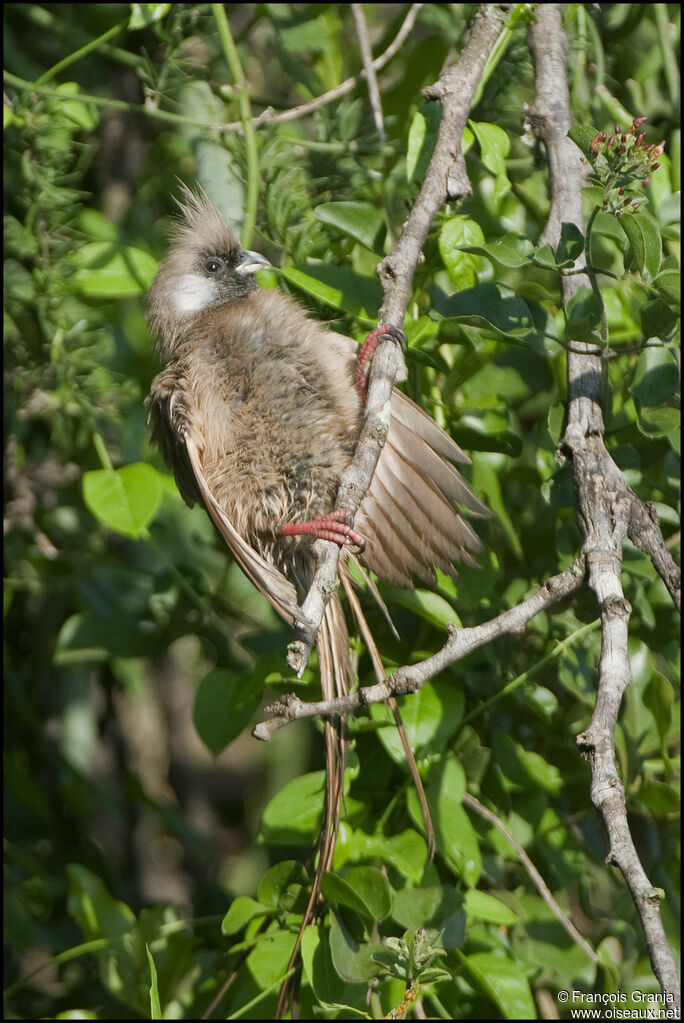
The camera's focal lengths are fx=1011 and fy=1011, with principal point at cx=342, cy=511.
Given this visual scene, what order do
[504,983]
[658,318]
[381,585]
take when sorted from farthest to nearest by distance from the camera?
[381,585], [504,983], [658,318]

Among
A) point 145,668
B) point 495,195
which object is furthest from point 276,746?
point 495,195

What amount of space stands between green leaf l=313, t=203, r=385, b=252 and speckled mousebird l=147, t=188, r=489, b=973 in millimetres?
282

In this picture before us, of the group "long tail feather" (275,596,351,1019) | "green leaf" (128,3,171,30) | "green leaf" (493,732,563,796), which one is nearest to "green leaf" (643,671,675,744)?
"green leaf" (493,732,563,796)

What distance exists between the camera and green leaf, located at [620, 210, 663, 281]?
58.6 inches

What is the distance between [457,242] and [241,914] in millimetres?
1281

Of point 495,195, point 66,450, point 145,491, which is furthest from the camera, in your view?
point 66,450

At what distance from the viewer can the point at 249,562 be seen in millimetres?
1957

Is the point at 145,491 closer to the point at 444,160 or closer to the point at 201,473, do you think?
the point at 201,473

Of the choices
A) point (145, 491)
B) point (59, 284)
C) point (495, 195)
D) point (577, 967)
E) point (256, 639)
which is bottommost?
point (577, 967)

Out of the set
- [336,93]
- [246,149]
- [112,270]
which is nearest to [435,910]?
[112,270]

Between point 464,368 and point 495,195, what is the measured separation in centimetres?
34

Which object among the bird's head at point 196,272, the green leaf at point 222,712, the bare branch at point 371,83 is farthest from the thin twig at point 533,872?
the bare branch at point 371,83

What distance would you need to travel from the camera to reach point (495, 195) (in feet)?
6.50

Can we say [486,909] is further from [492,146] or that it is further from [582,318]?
[492,146]
